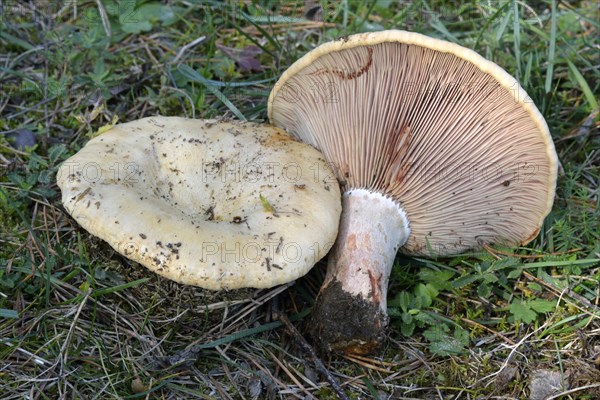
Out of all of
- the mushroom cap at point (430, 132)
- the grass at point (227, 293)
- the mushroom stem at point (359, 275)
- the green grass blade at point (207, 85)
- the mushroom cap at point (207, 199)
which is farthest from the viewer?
the green grass blade at point (207, 85)

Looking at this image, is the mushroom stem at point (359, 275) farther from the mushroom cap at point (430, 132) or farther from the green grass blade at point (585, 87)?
the green grass blade at point (585, 87)

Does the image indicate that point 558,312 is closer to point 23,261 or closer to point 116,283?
point 116,283

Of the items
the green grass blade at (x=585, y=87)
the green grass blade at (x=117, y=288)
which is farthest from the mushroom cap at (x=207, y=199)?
the green grass blade at (x=585, y=87)

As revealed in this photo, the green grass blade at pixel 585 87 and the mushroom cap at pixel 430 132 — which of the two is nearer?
the mushroom cap at pixel 430 132

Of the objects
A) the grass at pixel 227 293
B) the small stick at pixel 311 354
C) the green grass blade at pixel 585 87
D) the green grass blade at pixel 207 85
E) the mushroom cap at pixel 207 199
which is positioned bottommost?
the small stick at pixel 311 354

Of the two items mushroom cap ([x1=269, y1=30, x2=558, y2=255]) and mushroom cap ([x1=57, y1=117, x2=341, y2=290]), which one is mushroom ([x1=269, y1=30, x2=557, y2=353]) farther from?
mushroom cap ([x1=57, y1=117, x2=341, y2=290])

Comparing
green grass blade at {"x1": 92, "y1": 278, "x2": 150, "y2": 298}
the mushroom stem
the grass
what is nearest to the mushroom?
the mushroom stem

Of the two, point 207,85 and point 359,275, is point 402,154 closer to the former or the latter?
point 359,275

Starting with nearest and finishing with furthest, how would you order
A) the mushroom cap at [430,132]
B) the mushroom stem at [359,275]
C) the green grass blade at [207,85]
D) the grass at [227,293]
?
the mushroom cap at [430,132] → the grass at [227,293] → the mushroom stem at [359,275] → the green grass blade at [207,85]
